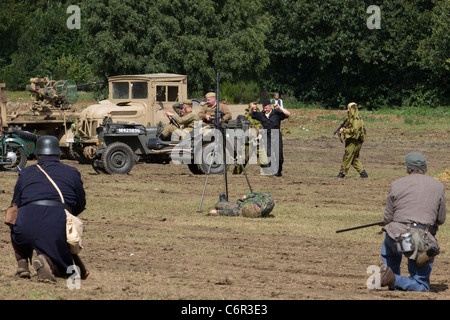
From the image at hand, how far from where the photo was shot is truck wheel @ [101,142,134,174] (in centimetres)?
2023

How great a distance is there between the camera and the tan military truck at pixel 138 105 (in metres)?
22.5

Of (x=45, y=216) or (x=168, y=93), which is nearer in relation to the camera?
(x=45, y=216)

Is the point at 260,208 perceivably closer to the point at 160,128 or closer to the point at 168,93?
the point at 160,128

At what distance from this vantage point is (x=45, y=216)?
833 centimetres

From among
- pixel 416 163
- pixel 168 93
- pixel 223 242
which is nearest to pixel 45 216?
pixel 416 163

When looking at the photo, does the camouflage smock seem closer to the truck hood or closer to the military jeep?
the military jeep

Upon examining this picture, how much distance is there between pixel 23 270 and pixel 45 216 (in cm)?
61

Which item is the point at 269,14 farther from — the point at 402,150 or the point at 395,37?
the point at 402,150

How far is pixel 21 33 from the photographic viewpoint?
5203 cm

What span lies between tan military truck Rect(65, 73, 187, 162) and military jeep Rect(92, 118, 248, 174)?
1662 millimetres

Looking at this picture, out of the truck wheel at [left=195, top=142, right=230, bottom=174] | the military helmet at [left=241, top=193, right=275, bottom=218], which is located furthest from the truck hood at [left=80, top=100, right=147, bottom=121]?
the military helmet at [left=241, top=193, right=275, bottom=218]

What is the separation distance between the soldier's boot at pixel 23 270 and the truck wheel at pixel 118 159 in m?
11.7

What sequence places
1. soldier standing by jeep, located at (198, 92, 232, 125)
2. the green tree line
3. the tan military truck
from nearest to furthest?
soldier standing by jeep, located at (198, 92, 232, 125)
the tan military truck
the green tree line

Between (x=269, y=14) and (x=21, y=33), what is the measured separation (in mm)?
14463
